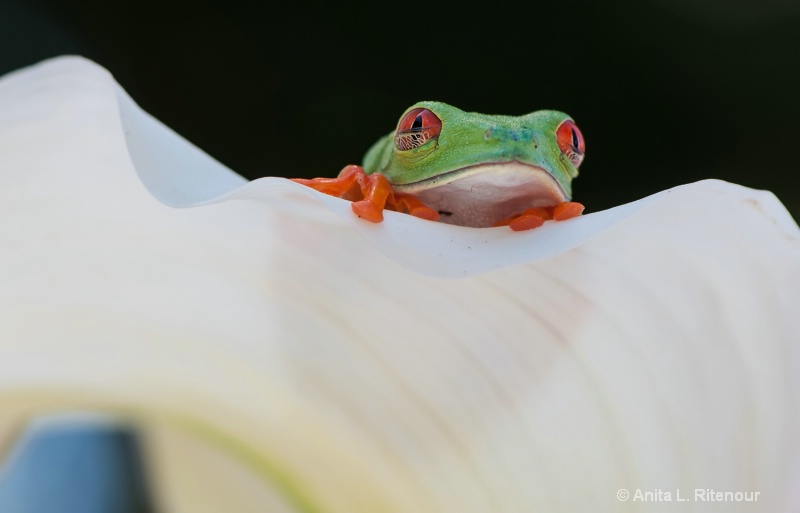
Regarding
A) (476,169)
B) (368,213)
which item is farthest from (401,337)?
(476,169)

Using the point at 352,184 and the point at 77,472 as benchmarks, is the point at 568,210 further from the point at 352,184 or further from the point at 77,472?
the point at 77,472

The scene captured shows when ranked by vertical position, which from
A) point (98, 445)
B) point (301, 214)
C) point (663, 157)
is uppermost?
point (301, 214)

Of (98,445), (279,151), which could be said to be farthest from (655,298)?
(279,151)

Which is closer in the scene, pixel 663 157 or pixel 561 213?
pixel 561 213

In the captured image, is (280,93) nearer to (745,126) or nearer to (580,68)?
(580,68)

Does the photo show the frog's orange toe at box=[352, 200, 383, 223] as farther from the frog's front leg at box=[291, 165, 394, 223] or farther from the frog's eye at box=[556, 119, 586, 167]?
the frog's eye at box=[556, 119, 586, 167]

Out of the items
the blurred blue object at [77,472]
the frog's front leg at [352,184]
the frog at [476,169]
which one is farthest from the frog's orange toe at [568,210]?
the blurred blue object at [77,472]

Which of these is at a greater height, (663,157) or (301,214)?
(301,214)
